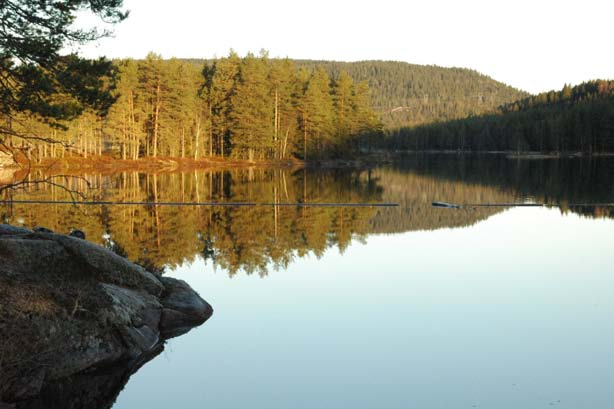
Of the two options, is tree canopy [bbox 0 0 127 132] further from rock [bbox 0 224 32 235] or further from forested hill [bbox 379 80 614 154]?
forested hill [bbox 379 80 614 154]

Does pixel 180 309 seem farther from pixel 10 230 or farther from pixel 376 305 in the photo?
pixel 376 305

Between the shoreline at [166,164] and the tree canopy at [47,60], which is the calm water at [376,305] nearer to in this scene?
the tree canopy at [47,60]

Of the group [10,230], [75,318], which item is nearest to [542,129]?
[10,230]

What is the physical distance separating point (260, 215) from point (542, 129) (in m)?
118

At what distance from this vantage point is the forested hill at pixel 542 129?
11562cm

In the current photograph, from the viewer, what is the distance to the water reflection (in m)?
17.1

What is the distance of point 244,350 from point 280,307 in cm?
236

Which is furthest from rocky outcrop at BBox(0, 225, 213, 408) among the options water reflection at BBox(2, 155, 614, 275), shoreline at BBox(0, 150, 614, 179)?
shoreline at BBox(0, 150, 614, 179)

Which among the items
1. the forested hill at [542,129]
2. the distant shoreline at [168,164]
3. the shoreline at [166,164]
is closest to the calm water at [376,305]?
the shoreline at [166,164]

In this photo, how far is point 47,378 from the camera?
24.6 feet

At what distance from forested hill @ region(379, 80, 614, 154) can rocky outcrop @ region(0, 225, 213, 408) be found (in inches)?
3874

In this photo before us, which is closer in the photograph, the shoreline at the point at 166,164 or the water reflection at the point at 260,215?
the water reflection at the point at 260,215

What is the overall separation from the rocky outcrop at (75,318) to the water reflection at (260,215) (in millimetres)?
2353

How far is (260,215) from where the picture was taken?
2459cm
